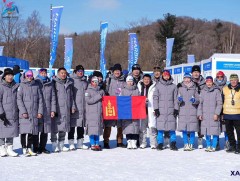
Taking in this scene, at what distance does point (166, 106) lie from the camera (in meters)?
8.25

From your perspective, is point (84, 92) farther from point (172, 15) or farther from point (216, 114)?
point (172, 15)

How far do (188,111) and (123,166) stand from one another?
245 centimetres

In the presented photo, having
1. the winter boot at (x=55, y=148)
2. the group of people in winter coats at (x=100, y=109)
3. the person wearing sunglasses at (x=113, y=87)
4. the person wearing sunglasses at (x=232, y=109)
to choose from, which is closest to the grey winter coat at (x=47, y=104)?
the group of people in winter coats at (x=100, y=109)

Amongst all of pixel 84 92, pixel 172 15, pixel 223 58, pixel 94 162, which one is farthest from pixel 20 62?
pixel 172 15

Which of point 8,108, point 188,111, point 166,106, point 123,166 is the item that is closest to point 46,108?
point 8,108

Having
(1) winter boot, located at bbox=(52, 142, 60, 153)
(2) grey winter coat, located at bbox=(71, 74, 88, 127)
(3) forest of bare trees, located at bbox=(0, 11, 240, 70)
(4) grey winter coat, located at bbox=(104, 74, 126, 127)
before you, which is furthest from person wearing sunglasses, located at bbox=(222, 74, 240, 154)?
(3) forest of bare trees, located at bbox=(0, 11, 240, 70)

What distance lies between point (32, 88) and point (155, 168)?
117 inches

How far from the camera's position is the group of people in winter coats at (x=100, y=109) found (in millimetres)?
7516

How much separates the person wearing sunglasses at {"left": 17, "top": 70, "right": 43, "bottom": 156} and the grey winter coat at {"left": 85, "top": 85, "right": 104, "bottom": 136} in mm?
1129

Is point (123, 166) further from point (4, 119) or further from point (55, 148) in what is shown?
point (4, 119)

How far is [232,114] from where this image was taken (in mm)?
7887

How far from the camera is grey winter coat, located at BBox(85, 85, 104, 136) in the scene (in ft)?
27.0

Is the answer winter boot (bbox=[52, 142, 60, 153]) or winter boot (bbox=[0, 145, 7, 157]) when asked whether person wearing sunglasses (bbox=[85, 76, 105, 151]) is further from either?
winter boot (bbox=[0, 145, 7, 157])

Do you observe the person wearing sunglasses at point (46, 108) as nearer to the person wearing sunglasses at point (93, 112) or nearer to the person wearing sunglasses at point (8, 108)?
the person wearing sunglasses at point (8, 108)
